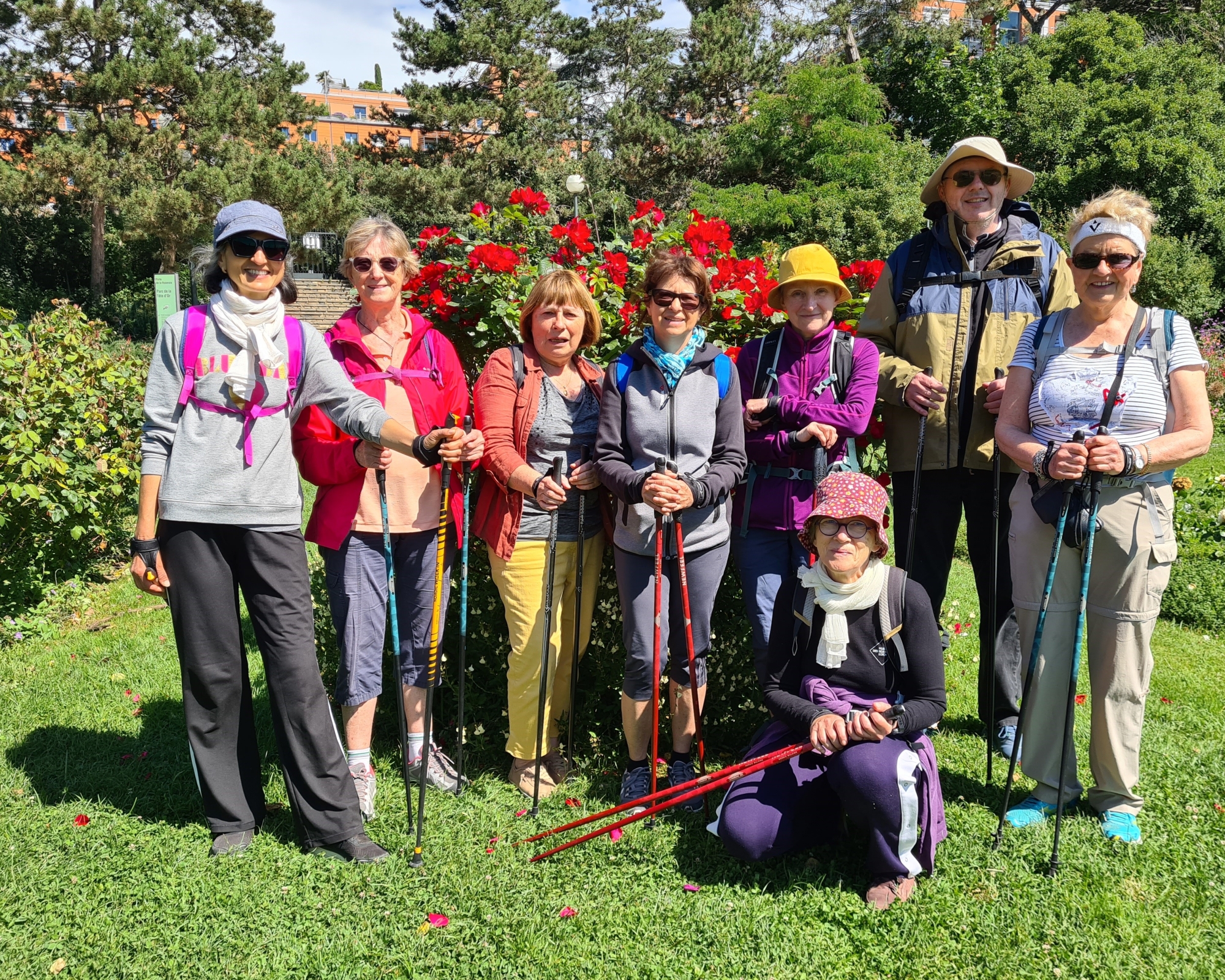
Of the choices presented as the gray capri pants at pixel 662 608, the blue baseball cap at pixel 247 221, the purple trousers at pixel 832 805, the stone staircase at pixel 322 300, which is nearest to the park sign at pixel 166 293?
the blue baseball cap at pixel 247 221

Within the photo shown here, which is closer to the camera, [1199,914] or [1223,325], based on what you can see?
[1199,914]

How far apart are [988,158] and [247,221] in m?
2.81

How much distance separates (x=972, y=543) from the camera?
399 centimetres

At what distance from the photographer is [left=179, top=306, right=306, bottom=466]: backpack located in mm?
3113

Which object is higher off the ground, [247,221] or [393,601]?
[247,221]

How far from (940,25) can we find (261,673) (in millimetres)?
27618

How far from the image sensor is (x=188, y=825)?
3.56 m

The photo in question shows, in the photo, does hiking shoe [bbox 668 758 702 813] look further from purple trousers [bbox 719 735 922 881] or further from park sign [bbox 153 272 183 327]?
park sign [bbox 153 272 183 327]

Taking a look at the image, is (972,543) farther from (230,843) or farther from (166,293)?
(166,293)

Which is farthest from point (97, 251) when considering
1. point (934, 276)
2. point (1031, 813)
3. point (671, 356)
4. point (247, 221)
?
point (1031, 813)

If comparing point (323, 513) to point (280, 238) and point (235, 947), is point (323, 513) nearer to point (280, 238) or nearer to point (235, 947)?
point (280, 238)

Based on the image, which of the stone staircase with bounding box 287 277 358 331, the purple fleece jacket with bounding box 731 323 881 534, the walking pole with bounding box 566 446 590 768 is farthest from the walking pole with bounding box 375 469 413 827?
the stone staircase with bounding box 287 277 358 331

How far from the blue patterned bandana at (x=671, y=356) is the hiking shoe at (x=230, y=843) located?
2.26 m

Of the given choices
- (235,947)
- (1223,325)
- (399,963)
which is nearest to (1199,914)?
(399,963)
